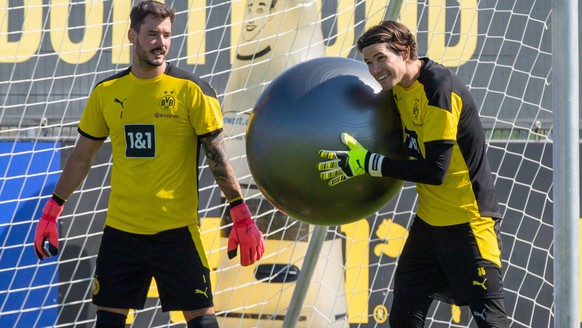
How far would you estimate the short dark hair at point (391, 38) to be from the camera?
3959 mm

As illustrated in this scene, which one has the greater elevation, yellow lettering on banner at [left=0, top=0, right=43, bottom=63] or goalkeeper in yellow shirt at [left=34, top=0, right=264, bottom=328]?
goalkeeper in yellow shirt at [left=34, top=0, right=264, bottom=328]

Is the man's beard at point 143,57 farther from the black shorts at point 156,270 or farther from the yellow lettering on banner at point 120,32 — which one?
the yellow lettering on banner at point 120,32

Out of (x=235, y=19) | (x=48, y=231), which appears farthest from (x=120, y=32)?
(x=48, y=231)

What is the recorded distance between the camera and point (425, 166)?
387 centimetres

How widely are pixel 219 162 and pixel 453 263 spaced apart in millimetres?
1047

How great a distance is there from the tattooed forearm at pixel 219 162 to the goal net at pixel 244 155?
158cm

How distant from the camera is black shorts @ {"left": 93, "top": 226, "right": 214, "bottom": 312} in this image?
4.24 m

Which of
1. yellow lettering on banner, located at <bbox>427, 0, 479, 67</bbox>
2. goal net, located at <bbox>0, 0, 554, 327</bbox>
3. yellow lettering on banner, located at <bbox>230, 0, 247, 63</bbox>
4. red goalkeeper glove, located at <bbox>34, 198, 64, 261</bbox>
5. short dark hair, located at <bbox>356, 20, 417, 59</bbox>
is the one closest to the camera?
short dark hair, located at <bbox>356, 20, 417, 59</bbox>

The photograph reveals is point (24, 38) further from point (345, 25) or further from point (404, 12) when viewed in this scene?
point (404, 12)

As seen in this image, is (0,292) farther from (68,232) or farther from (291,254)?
(291,254)

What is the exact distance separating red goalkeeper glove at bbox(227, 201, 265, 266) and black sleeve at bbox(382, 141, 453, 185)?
71cm

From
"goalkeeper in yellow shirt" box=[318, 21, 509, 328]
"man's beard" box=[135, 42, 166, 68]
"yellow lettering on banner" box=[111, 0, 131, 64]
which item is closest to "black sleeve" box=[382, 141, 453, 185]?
"goalkeeper in yellow shirt" box=[318, 21, 509, 328]

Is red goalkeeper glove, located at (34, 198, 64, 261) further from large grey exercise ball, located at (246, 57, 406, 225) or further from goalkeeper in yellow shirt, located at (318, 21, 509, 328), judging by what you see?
goalkeeper in yellow shirt, located at (318, 21, 509, 328)

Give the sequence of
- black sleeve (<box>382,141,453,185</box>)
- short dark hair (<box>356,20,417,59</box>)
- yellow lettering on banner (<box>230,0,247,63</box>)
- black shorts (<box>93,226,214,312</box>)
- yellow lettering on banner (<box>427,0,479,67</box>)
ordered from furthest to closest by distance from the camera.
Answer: yellow lettering on banner (<box>230,0,247,63</box>) → yellow lettering on banner (<box>427,0,479,67</box>) → black shorts (<box>93,226,214,312</box>) → short dark hair (<box>356,20,417,59</box>) → black sleeve (<box>382,141,453,185</box>)
